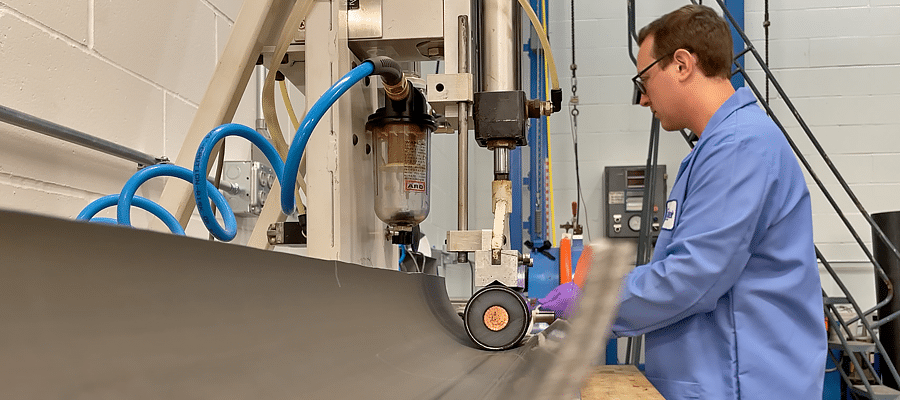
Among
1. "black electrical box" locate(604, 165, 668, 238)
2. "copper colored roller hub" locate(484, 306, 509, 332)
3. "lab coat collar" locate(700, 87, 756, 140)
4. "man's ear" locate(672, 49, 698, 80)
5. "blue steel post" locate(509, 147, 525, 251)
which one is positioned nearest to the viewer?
"copper colored roller hub" locate(484, 306, 509, 332)

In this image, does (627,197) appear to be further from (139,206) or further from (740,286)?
(139,206)

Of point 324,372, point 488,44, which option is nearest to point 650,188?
point 488,44

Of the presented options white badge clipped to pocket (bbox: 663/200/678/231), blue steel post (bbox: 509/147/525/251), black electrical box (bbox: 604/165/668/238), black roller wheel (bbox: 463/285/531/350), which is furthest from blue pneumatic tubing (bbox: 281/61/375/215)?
black electrical box (bbox: 604/165/668/238)

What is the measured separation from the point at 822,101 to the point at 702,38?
297cm

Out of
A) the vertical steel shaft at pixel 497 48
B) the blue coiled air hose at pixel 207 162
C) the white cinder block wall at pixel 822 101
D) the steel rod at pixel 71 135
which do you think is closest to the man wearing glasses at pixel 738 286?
the vertical steel shaft at pixel 497 48

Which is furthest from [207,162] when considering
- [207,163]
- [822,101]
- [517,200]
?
Answer: [822,101]

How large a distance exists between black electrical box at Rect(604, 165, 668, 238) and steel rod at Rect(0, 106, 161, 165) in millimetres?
3094

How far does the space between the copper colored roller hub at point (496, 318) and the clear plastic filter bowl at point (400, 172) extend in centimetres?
18

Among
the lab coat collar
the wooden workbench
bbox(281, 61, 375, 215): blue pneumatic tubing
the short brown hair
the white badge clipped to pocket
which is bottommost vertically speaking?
the wooden workbench

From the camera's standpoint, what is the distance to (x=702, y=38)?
136cm

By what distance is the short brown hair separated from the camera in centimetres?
136

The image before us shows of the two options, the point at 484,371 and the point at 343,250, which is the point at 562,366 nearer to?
the point at 484,371

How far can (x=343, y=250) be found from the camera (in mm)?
808

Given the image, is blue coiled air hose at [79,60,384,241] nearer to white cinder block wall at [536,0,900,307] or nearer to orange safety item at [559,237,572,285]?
orange safety item at [559,237,572,285]
